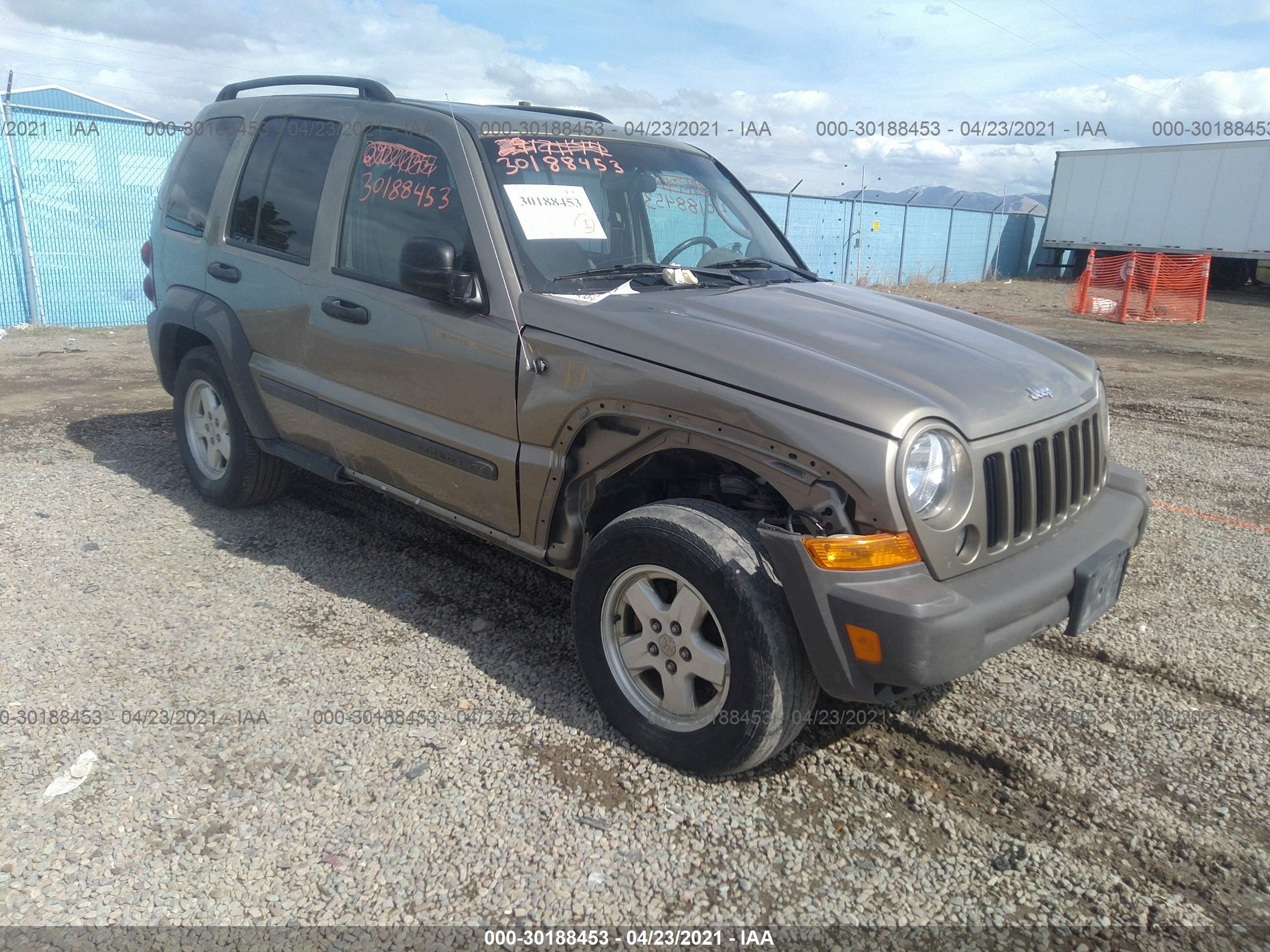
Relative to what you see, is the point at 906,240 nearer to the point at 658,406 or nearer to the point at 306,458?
the point at 306,458

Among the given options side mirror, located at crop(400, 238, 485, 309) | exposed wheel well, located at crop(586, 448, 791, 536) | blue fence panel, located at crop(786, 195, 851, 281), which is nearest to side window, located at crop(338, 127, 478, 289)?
side mirror, located at crop(400, 238, 485, 309)

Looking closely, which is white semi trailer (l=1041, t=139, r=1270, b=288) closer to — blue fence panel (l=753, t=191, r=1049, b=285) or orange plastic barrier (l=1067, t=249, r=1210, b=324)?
blue fence panel (l=753, t=191, r=1049, b=285)

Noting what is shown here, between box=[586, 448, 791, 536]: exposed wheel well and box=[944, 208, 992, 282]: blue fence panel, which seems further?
box=[944, 208, 992, 282]: blue fence panel

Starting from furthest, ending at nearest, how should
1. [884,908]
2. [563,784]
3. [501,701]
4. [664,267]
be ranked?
[664,267], [501,701], [563,784], [884,908]

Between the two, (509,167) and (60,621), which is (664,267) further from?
(60,621)

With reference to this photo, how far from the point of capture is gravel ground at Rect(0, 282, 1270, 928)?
7.60 feet

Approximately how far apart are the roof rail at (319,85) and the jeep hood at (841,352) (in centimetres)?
158

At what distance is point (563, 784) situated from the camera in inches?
108

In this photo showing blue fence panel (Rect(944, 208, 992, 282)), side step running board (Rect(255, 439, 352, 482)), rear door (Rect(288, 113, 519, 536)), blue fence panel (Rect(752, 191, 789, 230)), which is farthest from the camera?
blue fence panel (Rect(944, 208, 992, 282))

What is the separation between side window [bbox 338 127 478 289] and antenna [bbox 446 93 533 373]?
3.4 inches

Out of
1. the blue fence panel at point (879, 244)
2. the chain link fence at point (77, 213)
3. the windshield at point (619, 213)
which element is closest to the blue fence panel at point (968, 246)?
the blue fence panel at point (879, 244)

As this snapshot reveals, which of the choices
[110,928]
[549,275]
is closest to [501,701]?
[110,928]

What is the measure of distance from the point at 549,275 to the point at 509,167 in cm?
50

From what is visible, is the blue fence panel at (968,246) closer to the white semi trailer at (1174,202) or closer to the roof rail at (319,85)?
the white semi trailer at (1174,202)
